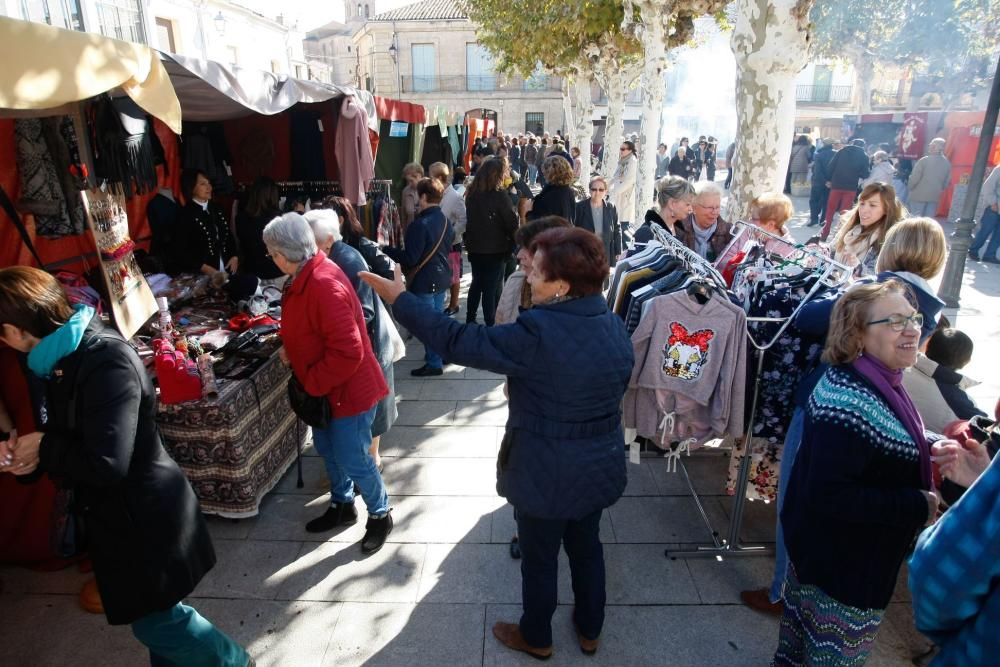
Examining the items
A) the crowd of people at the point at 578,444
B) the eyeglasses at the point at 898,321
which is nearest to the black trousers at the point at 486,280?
the crowd of people at the point at 578,444

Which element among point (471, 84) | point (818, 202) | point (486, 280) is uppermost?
point (471, 84)

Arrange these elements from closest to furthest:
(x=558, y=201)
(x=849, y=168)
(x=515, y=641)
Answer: (x=515, y=641) < (x=558, y=201) < (x=849, y=168)

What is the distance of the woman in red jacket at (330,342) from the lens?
9.12ft

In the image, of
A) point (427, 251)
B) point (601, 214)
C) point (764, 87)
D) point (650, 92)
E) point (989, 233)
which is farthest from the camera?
point (989, 233)

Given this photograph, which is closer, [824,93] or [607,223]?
[607,223]

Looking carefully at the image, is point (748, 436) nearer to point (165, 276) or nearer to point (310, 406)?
point (310, 406)

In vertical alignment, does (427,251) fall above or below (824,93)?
below

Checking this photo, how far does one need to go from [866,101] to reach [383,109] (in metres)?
39.3

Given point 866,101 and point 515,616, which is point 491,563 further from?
point 866,101

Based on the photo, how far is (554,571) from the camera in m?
2.42

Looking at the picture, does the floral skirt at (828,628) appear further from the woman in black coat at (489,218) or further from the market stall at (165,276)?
the woman in black coat at (489,218)

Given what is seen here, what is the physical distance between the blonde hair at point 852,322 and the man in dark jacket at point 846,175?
953cm

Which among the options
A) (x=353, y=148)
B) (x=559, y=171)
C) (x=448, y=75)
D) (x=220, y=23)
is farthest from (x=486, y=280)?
(x=448, y=75)

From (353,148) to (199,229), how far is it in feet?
5.43
